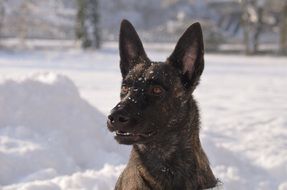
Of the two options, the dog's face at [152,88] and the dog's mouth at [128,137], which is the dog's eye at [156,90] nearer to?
the dog's face at [152,88]

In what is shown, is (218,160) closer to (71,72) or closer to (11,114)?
(11,114)

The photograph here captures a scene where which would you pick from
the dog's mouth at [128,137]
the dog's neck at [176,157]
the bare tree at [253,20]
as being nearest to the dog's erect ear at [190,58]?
the dog's neck at [176,157]

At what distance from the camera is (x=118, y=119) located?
3809 millimetres

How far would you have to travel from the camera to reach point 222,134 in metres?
9.25

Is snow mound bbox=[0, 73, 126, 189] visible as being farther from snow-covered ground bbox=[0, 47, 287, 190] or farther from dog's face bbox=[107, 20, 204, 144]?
dog's face bbox=[107, 20, 204, 144]

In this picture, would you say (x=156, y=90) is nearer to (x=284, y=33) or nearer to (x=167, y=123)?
(x=167, y=123)

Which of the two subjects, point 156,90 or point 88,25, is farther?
point 88,25

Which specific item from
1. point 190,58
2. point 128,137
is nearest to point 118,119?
point 128,137

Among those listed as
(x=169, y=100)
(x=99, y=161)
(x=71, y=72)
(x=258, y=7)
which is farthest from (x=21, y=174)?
(x=258, y=7)

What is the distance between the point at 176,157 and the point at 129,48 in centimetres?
103

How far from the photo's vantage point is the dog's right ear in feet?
15.2

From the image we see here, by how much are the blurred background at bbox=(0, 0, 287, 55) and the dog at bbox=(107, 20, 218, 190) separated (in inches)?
891

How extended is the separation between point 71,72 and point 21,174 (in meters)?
15.6

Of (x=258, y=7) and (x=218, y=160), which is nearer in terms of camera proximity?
(x=218, y=160)
